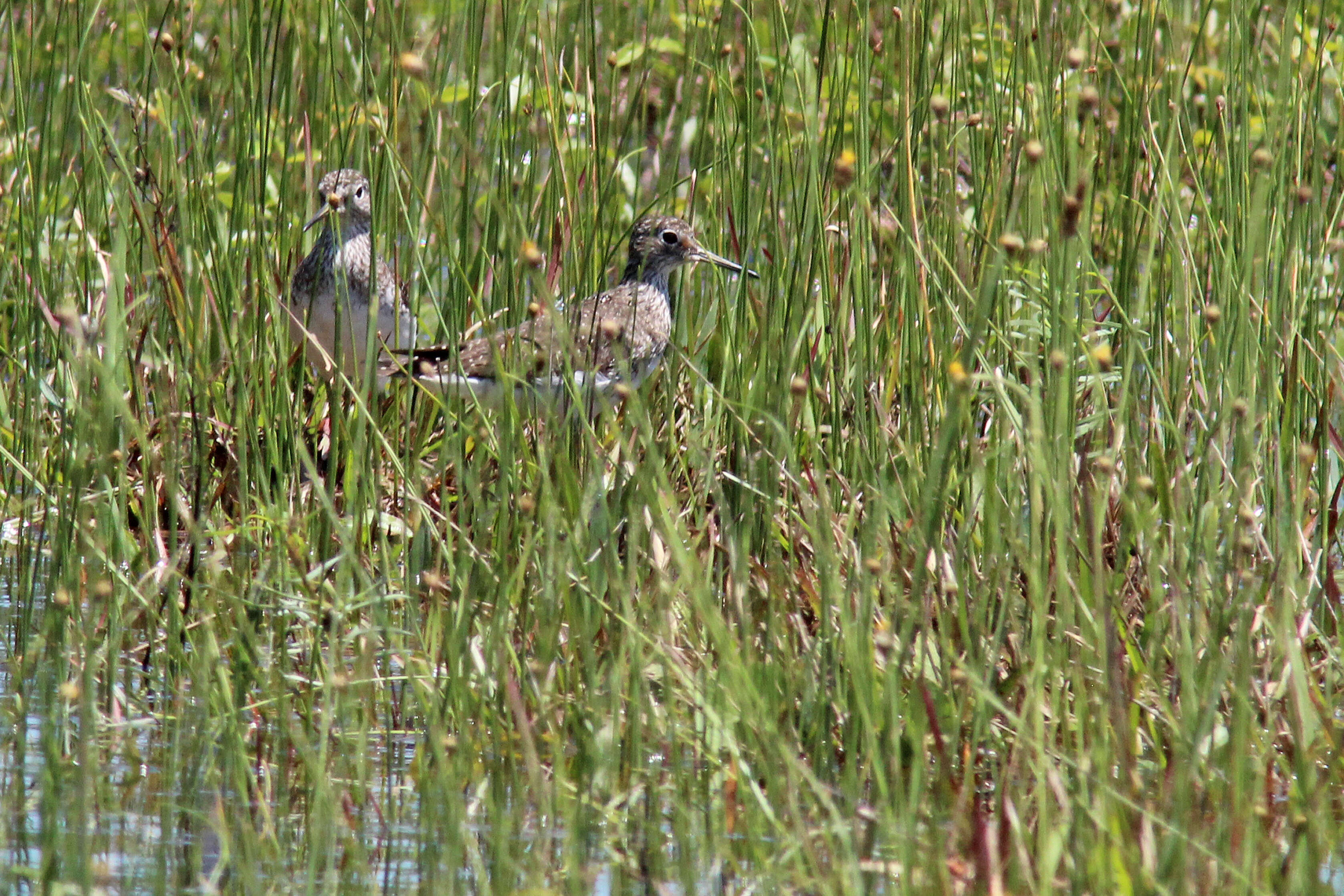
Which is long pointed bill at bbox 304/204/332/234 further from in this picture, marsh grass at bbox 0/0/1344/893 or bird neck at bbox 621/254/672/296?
bird neck at bbox 621/254/672/296

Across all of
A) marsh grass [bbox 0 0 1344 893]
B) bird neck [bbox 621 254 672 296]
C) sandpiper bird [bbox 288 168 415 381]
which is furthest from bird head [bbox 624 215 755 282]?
sandpiper bird [bbox 288 168 415 381]

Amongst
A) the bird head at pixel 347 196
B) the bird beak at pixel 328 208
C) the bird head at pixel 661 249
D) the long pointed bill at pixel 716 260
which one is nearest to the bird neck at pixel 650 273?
the bird head at pixel 661 249

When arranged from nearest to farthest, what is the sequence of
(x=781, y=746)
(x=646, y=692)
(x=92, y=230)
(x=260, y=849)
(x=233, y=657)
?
(x=781, y=746)
(x=260, y=849)
(x=646, y=692)
(x=233, y=657)
(x=92, y=230)

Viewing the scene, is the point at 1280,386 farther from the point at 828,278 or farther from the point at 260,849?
the point at 260,849

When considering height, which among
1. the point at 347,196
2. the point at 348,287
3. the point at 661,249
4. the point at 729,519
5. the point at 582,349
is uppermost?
the point at 347,196

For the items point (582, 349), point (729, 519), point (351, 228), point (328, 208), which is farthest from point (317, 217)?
point (729, 519)

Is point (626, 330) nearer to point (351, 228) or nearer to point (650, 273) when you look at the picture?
point (650, 273)

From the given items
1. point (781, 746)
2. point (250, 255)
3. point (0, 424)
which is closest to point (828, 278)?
point (250, 255)

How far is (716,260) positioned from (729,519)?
2078mm

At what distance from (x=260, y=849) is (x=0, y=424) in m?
2.25

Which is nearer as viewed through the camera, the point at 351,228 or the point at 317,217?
the point at 317,217

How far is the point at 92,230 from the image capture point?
4480mm

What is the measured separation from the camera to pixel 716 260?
4.75 metres

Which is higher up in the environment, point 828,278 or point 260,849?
Result: point 828,278
